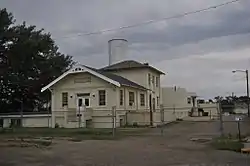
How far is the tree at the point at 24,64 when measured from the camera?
138 ft

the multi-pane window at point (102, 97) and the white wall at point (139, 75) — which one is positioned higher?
the white wall at point (139, 75)

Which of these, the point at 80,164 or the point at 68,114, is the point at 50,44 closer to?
the point at 68,114

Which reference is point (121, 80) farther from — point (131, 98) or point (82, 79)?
point (82, 79)

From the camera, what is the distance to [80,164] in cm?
1210

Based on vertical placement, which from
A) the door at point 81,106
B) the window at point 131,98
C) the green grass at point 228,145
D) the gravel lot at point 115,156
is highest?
the window at point 131,98

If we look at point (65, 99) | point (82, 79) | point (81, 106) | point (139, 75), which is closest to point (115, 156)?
point (81, 106)

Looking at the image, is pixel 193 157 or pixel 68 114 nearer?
pixel 193 157

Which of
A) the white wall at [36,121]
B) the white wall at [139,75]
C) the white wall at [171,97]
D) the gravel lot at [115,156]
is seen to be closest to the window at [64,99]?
the white wall at [36,121]

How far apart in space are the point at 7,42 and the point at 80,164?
3297 centimetres

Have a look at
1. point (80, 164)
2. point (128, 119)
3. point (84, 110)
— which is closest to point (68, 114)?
point (84, 110)

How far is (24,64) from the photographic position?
43469 mm

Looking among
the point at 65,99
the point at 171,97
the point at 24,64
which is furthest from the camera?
the point at 171,97

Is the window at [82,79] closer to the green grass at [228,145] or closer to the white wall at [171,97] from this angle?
the white wall at [171,97]

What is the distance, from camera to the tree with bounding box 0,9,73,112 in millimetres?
41938
